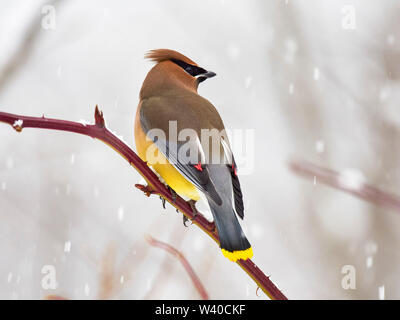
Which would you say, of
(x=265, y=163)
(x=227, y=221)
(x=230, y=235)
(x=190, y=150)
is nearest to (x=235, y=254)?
(x=230, y=235)

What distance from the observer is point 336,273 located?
5.19 metres

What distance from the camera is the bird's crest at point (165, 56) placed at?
300 centimetres

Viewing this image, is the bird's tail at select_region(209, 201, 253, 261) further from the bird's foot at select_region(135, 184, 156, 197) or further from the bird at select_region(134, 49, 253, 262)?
the bird's foot at select_region(135, 184, 156, 197)

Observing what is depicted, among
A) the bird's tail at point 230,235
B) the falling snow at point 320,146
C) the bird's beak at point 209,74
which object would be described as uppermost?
the falling snow at point 320,146

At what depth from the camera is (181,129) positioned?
8.16 ft

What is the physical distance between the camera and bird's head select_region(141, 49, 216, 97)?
295cm

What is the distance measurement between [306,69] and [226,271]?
2.41 m

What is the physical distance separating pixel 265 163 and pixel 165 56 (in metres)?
3.83

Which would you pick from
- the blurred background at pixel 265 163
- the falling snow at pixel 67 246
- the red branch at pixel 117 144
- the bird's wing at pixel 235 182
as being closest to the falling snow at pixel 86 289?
the blurred background at pixel 265 163

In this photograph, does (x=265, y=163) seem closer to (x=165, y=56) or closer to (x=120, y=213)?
(x=120, y=213)

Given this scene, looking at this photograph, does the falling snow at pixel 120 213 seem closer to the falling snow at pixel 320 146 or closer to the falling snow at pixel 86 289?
the falling snow at pixel 86 289

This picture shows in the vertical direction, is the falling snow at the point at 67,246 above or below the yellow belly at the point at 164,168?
below

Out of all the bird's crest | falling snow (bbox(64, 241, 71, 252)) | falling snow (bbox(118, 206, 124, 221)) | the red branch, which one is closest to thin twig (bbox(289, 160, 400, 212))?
the red branch
